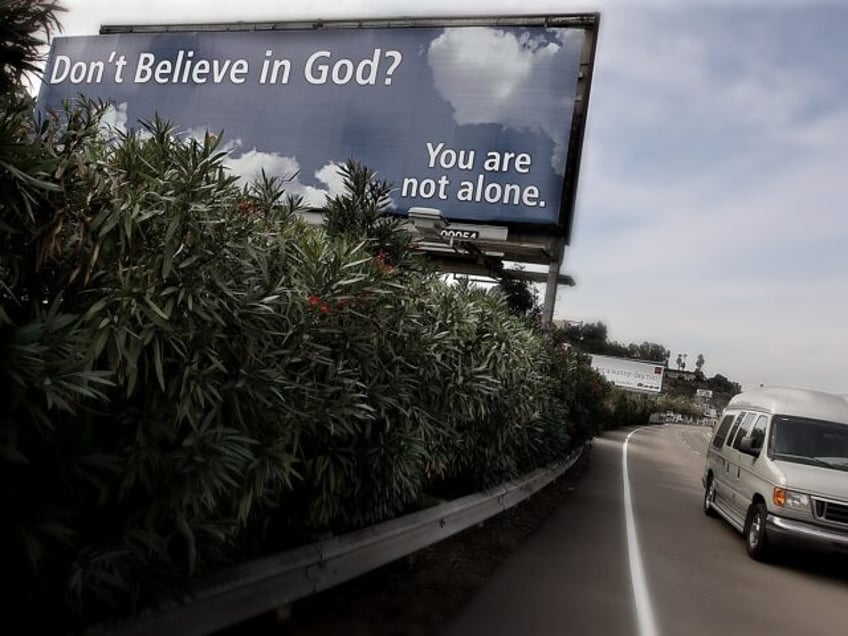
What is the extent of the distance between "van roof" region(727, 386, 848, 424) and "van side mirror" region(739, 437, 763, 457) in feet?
2.07

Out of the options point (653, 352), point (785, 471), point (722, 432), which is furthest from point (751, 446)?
point (653, 352)

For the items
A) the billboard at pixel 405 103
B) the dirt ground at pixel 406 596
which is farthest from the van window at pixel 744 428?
the billboard at pixel 405 103

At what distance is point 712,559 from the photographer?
364 inches

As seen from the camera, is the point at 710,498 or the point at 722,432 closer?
the point at 710,498

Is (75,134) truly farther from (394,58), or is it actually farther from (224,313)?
(394,58)

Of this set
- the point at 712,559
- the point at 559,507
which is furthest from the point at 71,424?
the point at 559,507

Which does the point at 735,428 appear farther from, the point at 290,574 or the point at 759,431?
the point at 290,574

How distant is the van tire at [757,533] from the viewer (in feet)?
30.1

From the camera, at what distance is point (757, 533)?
30.9ft

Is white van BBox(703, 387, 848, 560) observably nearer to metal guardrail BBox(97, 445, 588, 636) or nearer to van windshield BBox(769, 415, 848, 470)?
van windshield BBox(769, 415, 848, 470)

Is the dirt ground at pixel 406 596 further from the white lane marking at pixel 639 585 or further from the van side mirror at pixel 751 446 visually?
the van side mirror at pixel 751 446

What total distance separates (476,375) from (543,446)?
5.96 m

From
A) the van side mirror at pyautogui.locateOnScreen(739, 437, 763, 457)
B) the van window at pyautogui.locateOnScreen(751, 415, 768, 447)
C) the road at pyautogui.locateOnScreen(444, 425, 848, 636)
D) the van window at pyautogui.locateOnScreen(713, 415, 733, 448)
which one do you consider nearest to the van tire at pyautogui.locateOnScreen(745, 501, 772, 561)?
the road at pyautogui.locateOnScreen(444, 425, 848, 636)

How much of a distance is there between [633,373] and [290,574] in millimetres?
67871
